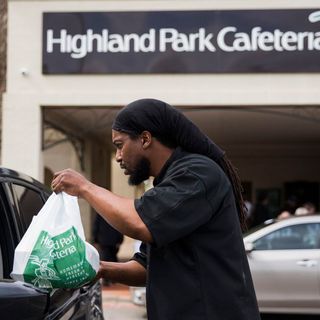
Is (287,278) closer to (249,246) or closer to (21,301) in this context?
(249,246)

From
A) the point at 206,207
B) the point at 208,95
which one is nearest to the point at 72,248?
the point at 206,207

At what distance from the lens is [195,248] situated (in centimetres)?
208

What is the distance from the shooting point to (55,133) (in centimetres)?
1519

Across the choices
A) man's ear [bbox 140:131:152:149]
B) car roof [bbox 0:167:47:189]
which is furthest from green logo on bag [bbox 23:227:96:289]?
car roof [bbox 0:167:47:189]

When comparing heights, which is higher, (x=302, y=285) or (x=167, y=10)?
(x=167, y=10)

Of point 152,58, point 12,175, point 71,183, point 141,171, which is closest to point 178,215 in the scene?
point 141,171

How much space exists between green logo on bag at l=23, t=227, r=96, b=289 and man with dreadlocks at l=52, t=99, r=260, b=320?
173 millimetres

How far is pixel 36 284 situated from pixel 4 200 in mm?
791

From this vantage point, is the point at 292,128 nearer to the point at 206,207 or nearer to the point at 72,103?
the point at 72,103

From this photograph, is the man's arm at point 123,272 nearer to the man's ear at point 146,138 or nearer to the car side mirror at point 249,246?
the man's ear at point 146,138

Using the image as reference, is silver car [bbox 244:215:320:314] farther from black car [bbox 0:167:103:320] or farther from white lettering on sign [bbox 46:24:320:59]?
black car [bbox 0:167:103:320]

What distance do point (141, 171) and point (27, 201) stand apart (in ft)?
3.77

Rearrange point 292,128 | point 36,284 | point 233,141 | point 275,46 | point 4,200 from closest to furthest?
point 36,284 → point 4,200 → point 275,46 → point 292,128 → point 233,141

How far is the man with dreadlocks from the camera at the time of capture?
2027 millimetres
